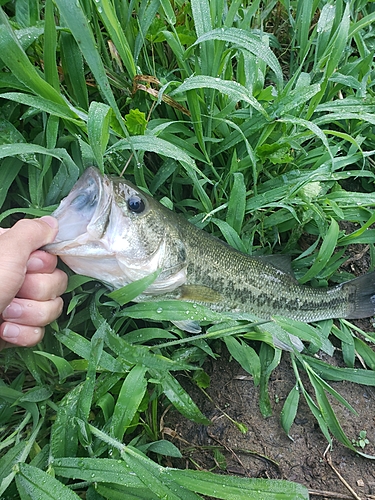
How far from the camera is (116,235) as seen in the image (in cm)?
205

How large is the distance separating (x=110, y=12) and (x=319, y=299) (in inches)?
88.2

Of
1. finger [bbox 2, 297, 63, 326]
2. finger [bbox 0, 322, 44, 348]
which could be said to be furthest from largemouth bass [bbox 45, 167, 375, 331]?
finger [bbox 0, 322, 44, 348]

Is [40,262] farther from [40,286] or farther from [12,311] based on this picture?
[12,311]

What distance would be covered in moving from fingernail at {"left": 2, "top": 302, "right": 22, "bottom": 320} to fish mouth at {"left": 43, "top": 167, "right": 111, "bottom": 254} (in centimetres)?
32

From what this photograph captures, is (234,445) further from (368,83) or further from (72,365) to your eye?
(368,83)

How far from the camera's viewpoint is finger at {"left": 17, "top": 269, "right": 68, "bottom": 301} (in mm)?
1980

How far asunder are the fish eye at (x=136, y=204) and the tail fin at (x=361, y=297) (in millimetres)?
1714

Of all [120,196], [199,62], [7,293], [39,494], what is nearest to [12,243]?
[7,293]

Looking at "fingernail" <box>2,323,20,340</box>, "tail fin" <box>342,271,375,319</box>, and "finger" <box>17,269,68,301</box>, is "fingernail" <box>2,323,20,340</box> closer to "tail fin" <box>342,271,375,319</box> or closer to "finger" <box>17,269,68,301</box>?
"finger" <box>17,269,68,301</box>

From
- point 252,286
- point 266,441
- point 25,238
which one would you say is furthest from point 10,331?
point 266,441

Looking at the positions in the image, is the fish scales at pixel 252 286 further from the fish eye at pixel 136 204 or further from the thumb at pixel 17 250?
the thumb at pixel 17 250

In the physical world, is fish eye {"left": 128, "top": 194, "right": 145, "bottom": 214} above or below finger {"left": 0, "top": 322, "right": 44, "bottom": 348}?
above

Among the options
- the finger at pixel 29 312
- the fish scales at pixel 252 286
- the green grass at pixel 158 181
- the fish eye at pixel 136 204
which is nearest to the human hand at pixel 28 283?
the finger at pixel 29 312

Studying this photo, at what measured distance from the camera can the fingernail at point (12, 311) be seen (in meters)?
1.95
